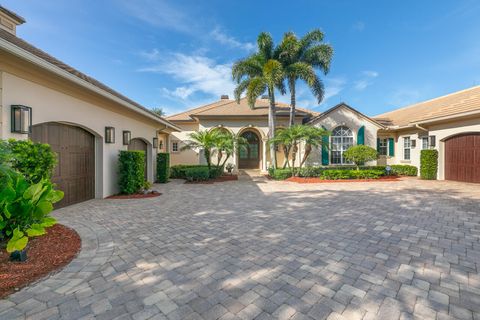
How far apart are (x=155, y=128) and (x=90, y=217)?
829cm

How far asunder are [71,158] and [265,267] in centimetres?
720

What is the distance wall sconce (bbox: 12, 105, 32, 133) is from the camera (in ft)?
15.8

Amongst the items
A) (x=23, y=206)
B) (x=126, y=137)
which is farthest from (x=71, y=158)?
(x=23, y=206)

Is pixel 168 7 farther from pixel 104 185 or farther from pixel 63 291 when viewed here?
pixel 63 291

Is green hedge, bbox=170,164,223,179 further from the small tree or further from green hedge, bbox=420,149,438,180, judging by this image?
green hedge, bbox=420,149,438,180

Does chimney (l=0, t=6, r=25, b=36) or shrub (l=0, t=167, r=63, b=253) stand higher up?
chimney (l=0, t=6, r=25, b=36)

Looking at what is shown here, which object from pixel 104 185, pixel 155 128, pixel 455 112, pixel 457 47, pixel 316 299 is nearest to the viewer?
pixel 316 299

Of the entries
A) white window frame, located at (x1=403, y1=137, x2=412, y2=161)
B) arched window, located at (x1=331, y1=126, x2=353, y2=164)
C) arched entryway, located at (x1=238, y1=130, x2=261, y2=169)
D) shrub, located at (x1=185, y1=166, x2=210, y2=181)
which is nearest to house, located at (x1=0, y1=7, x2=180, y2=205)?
shrub, located at (x1=185, y1=166, x2=210, y2=181)

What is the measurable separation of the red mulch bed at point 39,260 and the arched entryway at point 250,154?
47.9ft

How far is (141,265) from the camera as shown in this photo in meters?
3.19

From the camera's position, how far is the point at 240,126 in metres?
17.2

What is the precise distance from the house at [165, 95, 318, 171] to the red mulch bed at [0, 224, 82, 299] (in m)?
12.9

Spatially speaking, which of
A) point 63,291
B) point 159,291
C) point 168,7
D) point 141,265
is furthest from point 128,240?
point 168,7

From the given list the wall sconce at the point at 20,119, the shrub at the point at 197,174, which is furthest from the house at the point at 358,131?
the wall sconce at the point at 20,119
